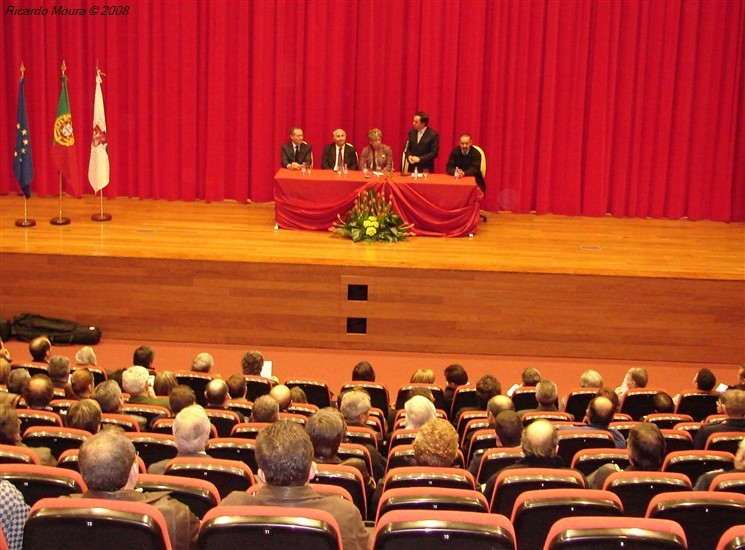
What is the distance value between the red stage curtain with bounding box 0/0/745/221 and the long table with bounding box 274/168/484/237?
212cm

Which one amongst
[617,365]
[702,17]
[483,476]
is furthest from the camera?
[702,17]

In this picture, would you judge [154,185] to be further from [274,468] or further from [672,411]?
[274,468]

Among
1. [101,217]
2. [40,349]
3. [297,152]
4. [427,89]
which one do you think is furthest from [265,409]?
[427,89]

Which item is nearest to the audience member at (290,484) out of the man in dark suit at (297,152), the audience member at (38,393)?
the audience member at (38,393)

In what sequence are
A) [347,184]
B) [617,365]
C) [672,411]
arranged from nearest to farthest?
[672,411], [617,365], [347,184]

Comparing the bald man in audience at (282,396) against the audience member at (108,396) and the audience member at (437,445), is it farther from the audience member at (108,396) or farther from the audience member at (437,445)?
the audience member at (437,445)

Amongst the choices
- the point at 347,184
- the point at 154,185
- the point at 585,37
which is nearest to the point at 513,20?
the point at 585,37

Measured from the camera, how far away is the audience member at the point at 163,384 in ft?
21.5

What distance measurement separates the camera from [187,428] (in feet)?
14.8

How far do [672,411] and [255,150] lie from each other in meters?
7.64

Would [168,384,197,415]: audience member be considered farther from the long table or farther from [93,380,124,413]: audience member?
the long table

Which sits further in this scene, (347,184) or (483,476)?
(347,184)

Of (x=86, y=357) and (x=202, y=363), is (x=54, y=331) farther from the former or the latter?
(x=202, y=363)

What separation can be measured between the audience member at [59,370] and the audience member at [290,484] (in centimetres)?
337
